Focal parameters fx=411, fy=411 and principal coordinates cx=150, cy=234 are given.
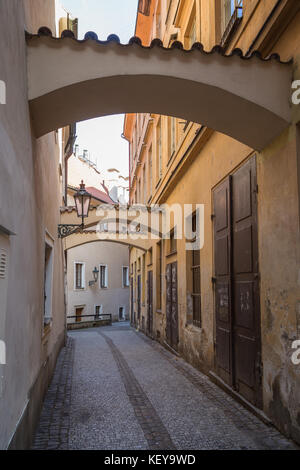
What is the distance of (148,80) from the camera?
14.1 ft

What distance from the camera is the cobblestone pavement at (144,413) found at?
407 centimetres

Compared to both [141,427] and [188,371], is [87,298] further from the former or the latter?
[141,427]

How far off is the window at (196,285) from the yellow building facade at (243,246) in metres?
0.02

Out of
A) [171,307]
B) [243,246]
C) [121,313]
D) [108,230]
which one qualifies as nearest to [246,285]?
[243,246]

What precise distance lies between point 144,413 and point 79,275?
68.6 ft

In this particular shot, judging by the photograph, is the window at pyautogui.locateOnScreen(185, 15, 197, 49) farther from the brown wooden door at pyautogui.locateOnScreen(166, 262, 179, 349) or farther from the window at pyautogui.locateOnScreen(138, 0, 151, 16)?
the window at pyautogui.locateOnScreen(138, 0, 151, 16)

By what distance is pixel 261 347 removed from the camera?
4.81m

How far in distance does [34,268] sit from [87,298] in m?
21.7

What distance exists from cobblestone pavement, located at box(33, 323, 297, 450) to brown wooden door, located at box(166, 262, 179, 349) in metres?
1.55

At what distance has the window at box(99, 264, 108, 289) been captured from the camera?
2795 centimetres

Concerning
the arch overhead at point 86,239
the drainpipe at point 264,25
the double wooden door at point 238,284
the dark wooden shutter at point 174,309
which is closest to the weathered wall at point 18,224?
the drainpipe at point 264,25

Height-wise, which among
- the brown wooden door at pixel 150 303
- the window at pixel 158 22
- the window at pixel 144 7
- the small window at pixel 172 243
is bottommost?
the brown wooden door at pixel 150 303

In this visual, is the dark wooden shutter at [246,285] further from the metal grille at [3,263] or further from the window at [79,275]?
the window at [79,275]
